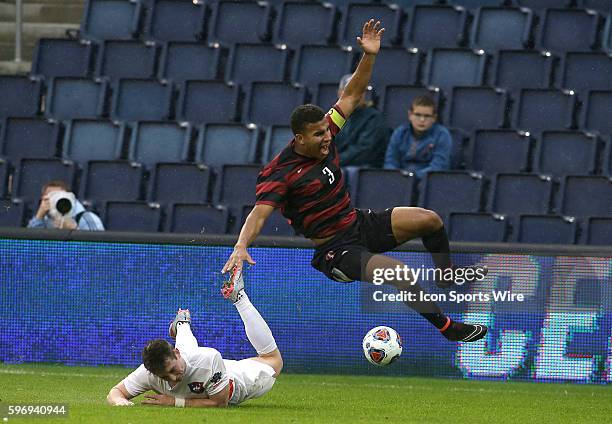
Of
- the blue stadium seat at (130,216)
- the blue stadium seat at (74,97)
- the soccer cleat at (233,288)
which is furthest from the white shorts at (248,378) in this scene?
the blue stadium seat at (74,97)

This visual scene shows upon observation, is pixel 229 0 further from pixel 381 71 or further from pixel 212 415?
pixel 212 415

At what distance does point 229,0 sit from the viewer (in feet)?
53.7

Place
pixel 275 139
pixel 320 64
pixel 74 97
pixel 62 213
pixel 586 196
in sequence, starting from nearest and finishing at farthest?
pixel 62 213 → pixel 586 196 → pixel 275 139 → pixel 320 64 → pixel 74 97

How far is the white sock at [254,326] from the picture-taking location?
9.77 metres

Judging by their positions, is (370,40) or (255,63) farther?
(255,63)

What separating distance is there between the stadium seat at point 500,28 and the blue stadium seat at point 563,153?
1886mm

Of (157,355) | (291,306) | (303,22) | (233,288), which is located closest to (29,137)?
(303,22)

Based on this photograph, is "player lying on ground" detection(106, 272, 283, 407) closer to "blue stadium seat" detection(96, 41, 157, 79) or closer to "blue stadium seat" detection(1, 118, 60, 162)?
"blue stadium seat" detection(1, 118, 60, 162)

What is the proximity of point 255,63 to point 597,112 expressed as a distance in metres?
3.92

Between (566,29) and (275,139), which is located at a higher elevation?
(566,29)


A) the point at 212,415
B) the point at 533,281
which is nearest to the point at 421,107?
the point at 533,281

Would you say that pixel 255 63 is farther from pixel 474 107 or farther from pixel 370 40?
pixel 370 40

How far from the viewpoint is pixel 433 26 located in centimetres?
1570

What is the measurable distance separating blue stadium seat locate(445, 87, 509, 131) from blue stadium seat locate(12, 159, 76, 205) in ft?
13.0
